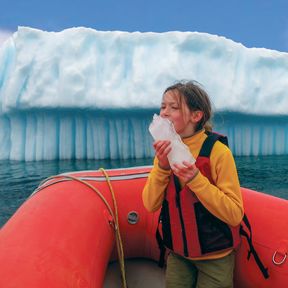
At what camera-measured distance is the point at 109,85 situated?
8375mm

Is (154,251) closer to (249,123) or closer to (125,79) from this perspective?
(125,79)

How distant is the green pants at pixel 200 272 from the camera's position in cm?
121

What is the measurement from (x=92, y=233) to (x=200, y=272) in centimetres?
42

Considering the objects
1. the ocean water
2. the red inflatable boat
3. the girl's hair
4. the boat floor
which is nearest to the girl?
the girl's hair

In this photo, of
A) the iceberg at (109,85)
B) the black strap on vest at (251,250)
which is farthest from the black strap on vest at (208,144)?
the iceberg at (109,85)

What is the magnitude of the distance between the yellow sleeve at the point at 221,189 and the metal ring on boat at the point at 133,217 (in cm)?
67

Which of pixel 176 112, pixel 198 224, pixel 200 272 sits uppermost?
pixel 176 112

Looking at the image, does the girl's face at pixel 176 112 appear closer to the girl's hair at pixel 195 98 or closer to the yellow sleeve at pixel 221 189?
the girl's hair at pixel 195 98

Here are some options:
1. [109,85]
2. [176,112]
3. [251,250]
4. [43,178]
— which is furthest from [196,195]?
[109,85]

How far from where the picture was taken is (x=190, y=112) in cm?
118

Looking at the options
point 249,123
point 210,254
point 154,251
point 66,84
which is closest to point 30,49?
point 66,84

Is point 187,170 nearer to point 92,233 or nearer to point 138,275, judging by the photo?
point 92,233

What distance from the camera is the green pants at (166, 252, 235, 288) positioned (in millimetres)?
1210

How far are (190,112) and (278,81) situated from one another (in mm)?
8965
